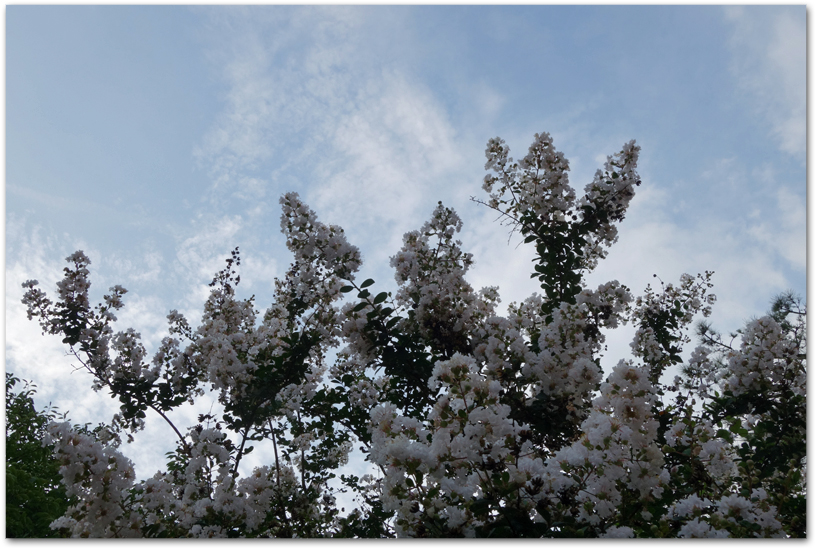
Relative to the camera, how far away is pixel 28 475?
446 centimetres

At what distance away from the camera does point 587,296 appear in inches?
143

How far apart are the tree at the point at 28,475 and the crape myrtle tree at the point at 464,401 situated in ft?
2.43

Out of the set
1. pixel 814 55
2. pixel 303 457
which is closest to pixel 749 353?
pixel 814 55

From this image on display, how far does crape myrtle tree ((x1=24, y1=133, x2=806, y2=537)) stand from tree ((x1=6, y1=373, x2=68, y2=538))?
741 mm

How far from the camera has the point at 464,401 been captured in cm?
193

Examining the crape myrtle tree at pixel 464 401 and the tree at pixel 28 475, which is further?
the tree at pixel 28 475

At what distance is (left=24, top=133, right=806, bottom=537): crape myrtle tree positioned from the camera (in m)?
1.95

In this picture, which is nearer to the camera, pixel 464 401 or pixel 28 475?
pixel 464 401

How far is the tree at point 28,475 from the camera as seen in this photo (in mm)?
3896

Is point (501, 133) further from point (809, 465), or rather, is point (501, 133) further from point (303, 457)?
point (303, 457)

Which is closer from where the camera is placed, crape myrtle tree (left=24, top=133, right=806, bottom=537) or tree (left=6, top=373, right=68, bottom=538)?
crape myrtle tree (left=24, top=133, right=806, bottom=537)

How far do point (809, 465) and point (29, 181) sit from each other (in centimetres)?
427

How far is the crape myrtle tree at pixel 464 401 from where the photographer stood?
76.7 inches

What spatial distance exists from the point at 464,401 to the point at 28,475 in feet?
14.5
